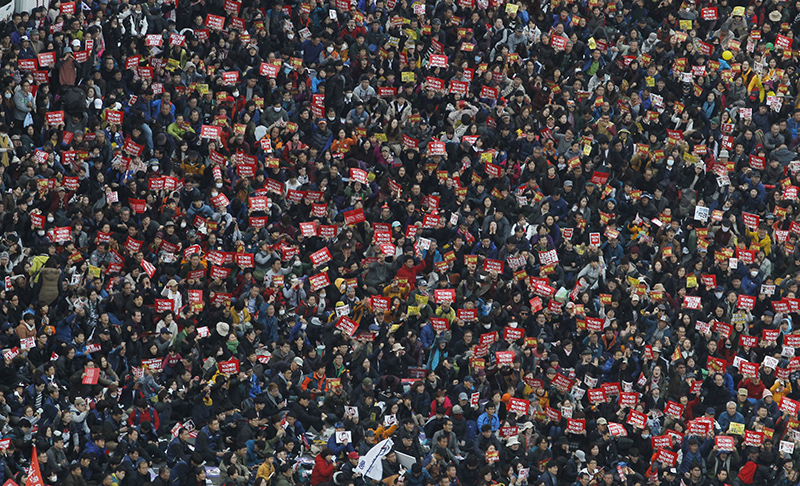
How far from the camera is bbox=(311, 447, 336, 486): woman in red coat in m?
26.9

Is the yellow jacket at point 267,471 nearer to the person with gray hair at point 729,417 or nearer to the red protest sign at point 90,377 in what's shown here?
the red protest sign at point 90,377

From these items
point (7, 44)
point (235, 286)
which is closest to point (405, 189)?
point (235, 286)

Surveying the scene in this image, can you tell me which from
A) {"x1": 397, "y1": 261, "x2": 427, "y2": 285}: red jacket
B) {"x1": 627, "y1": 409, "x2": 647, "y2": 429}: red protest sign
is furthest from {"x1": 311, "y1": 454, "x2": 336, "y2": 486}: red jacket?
{"x1": 627, "y1": 409, "x2": 647, "y2": 429}: red protest sign

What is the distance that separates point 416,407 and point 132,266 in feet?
19.7

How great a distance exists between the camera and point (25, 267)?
29156 millimetres

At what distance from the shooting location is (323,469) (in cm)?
2689

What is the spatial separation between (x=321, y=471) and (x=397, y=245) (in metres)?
6.09

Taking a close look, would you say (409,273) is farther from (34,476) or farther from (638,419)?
(34,476)

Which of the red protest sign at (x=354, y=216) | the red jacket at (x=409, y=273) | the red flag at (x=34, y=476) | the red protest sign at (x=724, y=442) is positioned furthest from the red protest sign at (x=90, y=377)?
the red protest sign at (x=724, y=442)

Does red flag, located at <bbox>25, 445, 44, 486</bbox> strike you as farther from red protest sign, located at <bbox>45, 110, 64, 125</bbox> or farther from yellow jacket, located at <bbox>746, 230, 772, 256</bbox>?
yellow jacket, located at <bbox>746, 230, 772, 256</bbox>

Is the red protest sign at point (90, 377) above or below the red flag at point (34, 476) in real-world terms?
below

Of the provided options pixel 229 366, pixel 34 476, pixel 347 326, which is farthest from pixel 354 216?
pixel 34 476

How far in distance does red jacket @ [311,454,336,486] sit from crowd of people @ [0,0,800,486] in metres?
0.09

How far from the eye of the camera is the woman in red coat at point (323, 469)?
26891mm
